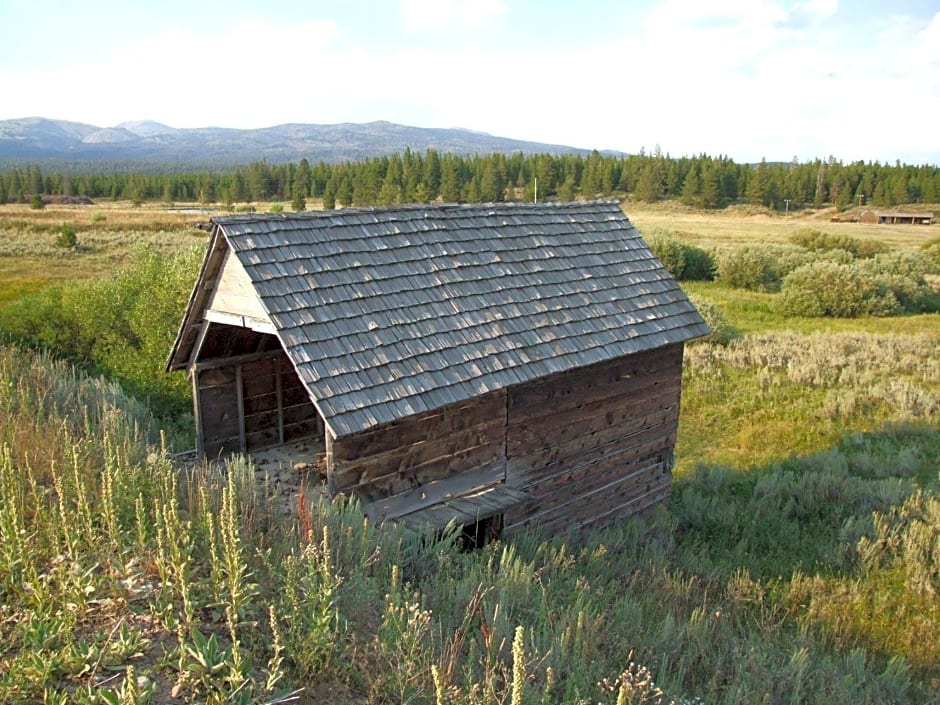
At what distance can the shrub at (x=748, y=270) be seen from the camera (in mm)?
35562

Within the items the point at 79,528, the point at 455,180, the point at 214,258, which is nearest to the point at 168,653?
the point at 79,528

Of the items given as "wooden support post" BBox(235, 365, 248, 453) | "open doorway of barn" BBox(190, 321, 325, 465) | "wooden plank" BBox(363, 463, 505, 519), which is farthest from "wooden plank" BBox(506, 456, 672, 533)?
"wooden support post" BBox(235, 365, 248, 453)

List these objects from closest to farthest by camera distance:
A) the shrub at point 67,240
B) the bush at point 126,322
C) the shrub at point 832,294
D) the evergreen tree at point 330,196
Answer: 1. the bush at point 126,322
2. the shrub at point 832,294
3. the shrub at point 67,240
4. the evergreen tree at point 330,196

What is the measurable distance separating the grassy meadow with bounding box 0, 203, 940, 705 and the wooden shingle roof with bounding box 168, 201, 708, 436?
1.19 meters

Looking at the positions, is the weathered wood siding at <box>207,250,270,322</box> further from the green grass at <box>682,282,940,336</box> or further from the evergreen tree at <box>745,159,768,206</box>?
the evergreen tree at <box>745,159,768,206</box>

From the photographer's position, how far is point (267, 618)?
4.10m

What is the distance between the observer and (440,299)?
795 cm

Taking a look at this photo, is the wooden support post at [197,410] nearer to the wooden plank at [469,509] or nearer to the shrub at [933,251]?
the wooden plank at [469,509]

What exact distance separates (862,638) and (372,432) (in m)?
5.69

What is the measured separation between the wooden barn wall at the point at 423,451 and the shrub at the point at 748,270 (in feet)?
99.8

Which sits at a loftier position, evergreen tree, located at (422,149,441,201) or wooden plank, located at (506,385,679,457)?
evergreen tree, located at (422,149,441,201)

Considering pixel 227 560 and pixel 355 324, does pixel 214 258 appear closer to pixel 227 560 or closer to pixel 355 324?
pixel 355 324

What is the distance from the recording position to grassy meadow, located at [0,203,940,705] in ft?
12.2

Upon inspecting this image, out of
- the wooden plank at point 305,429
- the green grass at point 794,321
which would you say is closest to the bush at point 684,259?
the green grass at point 794,321
